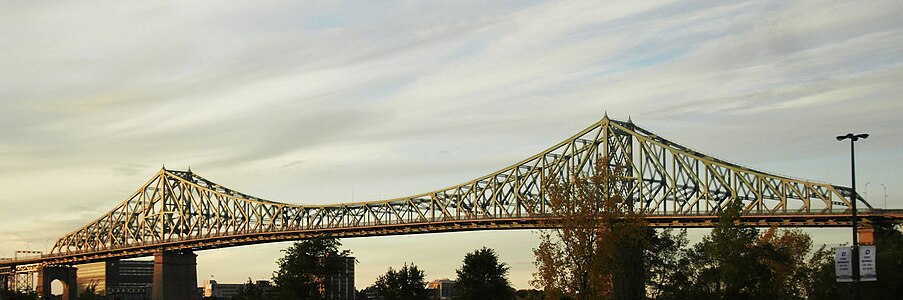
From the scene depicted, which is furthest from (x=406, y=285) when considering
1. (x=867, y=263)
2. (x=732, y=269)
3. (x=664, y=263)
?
(x=867, y=263)

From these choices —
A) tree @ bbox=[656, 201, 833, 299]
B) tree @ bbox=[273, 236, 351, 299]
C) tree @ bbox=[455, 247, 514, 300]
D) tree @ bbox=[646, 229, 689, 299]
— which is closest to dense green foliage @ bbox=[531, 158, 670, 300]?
tree @ bbox=[656, 201, 833, 299]

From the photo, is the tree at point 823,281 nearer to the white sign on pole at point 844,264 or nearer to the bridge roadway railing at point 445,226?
the bridge roadway railing at point 445,226

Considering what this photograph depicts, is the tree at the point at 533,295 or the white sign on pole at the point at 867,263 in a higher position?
the white sign on pole at the point at 867,263

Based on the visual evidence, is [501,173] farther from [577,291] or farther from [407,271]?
[577,291]

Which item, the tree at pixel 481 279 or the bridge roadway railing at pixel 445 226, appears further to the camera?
the bridge roadway railing at pixel 445 226

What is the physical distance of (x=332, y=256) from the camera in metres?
107

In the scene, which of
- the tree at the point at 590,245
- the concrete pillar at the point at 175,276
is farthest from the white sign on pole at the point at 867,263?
the concrete pillar at the point at 175,276

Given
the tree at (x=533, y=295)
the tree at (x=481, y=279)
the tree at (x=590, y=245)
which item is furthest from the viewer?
the tree at (x=481, y=279)

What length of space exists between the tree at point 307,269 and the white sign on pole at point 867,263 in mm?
57118

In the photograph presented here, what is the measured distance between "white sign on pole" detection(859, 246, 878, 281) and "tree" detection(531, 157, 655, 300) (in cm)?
1152

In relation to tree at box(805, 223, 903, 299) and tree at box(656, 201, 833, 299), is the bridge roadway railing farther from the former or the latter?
tree at box(805, 223, 903, 299)

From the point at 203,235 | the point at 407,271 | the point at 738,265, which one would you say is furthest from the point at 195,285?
the point at 738,265

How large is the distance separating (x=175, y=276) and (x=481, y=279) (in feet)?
314

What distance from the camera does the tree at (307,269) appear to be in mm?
103375
